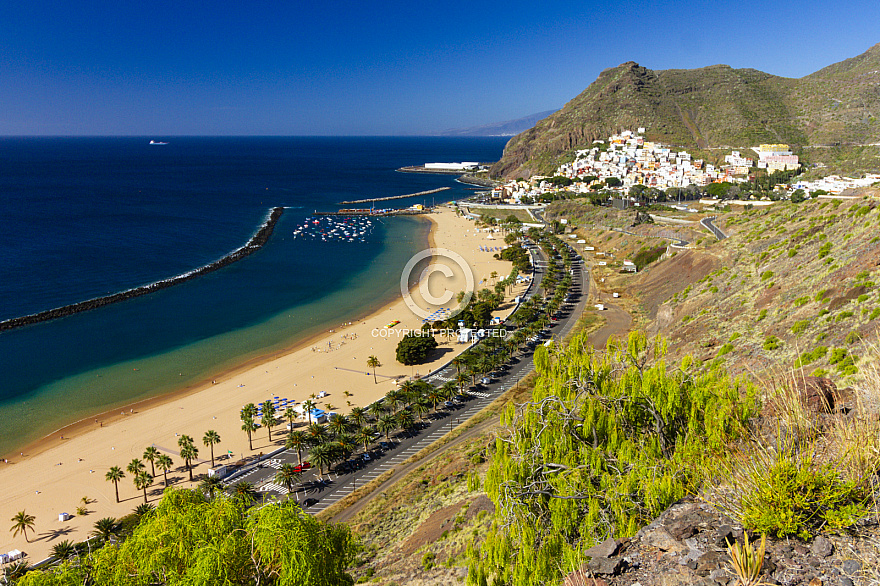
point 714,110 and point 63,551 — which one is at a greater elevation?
point 714,110

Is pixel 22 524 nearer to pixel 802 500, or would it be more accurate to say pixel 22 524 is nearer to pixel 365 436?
pixel 365 436

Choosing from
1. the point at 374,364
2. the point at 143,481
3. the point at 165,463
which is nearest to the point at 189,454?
the point at 165,463

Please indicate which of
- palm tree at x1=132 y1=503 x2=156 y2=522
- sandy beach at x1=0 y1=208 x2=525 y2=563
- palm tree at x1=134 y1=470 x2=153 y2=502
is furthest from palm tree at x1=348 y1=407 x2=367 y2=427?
palm tree at x1=132 y1=503 x2=156 y2=522

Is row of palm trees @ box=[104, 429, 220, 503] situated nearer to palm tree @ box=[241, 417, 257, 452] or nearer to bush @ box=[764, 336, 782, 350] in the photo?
palm tree @ box=[241, 417, 257, 452]

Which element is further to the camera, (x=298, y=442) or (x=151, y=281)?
(x=151, y=281)

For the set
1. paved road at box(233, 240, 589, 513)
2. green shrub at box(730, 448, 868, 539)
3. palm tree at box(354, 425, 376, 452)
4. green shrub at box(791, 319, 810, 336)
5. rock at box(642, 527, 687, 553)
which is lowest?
paved road at box(233, 240, 589, 513)

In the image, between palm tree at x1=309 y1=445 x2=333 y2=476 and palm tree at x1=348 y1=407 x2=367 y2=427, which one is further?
palm tree at x1=348 y1=407 x2=367 y2=427

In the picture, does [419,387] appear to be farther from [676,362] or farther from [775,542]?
[775,542]
